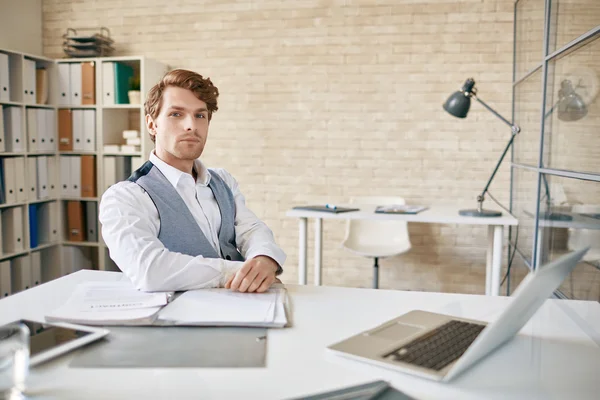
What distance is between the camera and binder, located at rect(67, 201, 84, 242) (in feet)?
15.2

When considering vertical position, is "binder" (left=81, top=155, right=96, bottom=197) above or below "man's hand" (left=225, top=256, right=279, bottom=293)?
above

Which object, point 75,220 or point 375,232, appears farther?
point 75,220

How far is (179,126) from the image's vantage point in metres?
1.91

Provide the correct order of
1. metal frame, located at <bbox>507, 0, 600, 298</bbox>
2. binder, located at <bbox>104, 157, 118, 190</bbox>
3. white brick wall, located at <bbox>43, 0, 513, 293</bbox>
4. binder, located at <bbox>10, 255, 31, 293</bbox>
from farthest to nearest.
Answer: binder, located at <bbox>104, 157, 118, 190</bbox>, binder, located at <bbox>10, 255, 31, 293</bbox>, white brick wall, located at <bbox>43, 0, 513, 293</bbox>, metal frame, located at <bbox>507, 0, 600, 298</bbox>

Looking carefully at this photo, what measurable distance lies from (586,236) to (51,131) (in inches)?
159

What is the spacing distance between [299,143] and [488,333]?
356cm

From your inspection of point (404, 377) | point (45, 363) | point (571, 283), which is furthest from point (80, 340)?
point (571, 283)

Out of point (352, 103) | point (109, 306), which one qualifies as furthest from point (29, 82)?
point (109, 306)

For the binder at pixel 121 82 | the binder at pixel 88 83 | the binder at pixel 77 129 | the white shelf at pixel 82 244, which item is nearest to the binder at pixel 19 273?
the white shelf at pixel 82 244

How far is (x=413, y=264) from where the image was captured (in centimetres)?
434

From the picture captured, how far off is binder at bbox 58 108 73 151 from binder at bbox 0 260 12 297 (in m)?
1.05

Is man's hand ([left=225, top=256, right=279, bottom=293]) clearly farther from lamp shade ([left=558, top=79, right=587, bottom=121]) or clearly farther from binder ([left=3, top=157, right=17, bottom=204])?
binder ([left=3, top=157, right=17, bottom=204])

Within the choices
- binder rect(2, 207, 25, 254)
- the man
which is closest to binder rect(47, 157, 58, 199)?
binder rect(2, 207, 25, 254)

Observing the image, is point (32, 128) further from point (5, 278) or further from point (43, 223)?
point (5, 278)
